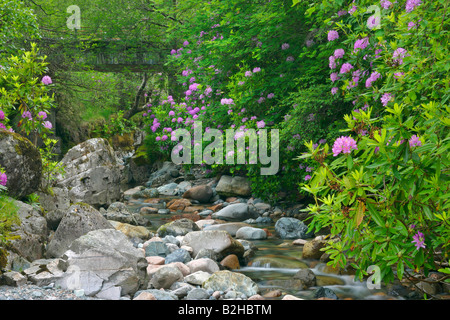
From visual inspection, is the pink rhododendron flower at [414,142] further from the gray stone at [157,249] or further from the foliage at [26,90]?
the foliage at [26,90]

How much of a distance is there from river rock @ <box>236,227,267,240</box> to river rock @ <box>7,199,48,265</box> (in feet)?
11.4

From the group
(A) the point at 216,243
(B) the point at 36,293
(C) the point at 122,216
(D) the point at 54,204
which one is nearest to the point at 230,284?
(A) the point at 216,243

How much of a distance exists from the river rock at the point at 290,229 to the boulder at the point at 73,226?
3380 millimetres

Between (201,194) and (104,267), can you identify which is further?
(201,194)

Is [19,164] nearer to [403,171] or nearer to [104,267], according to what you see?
[104,267]

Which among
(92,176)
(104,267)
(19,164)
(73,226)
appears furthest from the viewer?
(92,176)

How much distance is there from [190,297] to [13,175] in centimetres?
340

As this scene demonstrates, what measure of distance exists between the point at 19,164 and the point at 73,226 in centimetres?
131

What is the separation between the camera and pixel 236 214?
9.77m

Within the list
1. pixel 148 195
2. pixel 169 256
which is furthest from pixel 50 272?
pixel 148 195

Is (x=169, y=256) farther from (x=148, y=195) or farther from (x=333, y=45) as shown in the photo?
(x=148, y=195)

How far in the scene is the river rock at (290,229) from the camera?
8031mm

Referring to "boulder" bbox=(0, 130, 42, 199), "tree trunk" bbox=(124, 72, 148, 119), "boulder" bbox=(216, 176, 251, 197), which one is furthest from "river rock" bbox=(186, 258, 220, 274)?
"tree trunk" bbox=(124, 72, 148, 119)

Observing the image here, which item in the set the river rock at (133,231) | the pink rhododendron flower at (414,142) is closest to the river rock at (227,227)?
the river rock at (133,231)
